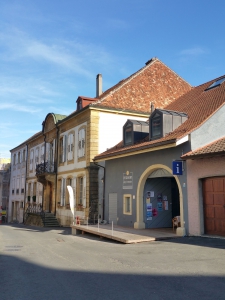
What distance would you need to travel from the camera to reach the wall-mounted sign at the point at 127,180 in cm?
1730

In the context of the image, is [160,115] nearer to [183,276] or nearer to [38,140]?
[183,276]

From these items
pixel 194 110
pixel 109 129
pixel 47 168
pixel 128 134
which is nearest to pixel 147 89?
pixel 109 129

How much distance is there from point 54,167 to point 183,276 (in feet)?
71.9

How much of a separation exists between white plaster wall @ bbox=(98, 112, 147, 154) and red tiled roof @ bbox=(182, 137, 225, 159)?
29.6 feet

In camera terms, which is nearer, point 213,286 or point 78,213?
point 213,286

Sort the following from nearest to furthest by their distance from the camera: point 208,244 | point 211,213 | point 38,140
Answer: point 208,244
point 211,213
point 38,140

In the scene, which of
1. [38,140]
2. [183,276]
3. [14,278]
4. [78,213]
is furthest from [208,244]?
[38,140]

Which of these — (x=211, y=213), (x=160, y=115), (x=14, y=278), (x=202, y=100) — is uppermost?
(x=202, y=100)

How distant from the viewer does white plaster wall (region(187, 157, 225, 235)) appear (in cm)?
1245

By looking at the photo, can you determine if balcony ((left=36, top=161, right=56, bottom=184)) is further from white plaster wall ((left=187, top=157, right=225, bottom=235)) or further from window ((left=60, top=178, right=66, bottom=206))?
white plaster wall ((left=187, top=157, right=225, bottom=235))

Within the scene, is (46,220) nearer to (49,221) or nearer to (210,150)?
(49,221)

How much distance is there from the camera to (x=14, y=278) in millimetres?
7008

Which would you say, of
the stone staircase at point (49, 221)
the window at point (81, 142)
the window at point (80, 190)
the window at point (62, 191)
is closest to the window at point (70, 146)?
the window at point (81, 142)

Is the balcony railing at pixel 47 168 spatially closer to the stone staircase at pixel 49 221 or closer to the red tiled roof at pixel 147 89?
the stone staircase at pixel 49 221
